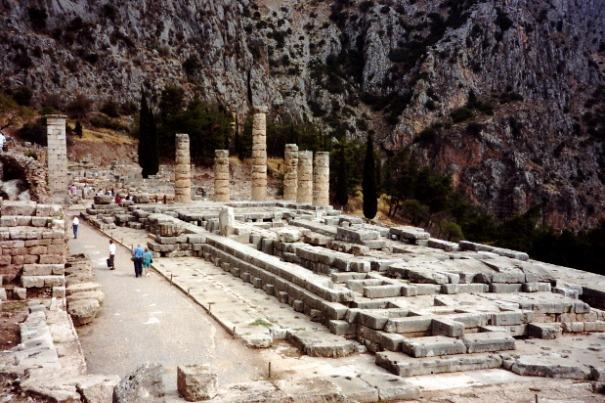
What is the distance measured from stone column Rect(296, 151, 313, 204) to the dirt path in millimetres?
19741

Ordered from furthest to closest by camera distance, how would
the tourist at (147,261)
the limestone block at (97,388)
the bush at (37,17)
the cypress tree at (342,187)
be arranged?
the bush at (37,17) → the cypress tree at (342,187) → the tourist at (147,261) → the limestone block at (97,388)

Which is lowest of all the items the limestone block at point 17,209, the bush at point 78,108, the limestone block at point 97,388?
the limestone block at point 97,388

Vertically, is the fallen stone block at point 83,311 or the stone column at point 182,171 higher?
the stone column at point 182,171

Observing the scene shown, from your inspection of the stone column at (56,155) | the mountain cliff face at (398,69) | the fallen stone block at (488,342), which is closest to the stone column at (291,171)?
the stone column at (56,155)

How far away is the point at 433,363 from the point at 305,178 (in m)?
25.5

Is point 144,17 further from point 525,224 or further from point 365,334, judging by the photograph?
point 365,334

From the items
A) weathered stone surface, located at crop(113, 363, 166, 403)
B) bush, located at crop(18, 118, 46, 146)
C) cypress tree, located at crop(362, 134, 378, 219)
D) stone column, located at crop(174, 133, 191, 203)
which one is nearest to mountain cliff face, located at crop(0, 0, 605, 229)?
bush, located at crop(18, 118, 46, 146)

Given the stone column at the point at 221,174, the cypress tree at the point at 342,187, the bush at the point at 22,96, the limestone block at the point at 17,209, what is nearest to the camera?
the limestone block at the point at 17,209

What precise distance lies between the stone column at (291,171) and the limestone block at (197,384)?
1081 inches

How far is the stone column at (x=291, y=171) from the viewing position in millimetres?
33969

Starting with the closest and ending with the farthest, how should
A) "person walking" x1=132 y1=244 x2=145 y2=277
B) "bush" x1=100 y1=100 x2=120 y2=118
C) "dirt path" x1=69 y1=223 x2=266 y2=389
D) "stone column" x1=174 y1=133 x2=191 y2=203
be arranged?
"dirt path" x1=69 y1=223 x2=266 y2=389 < "person walking" x1=132 y1=244 x2=145 y2=277 < "stone column" x1=174 y1=133 x2=191 y2=203 < "bush" x1=100 y1=100 x2=120 y2=118

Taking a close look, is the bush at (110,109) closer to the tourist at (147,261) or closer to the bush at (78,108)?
the bush at (78,108)

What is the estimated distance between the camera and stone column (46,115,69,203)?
3133cm

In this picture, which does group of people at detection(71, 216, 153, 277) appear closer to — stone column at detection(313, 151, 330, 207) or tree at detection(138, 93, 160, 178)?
stone column at detection(313, 151, 330, 207)
